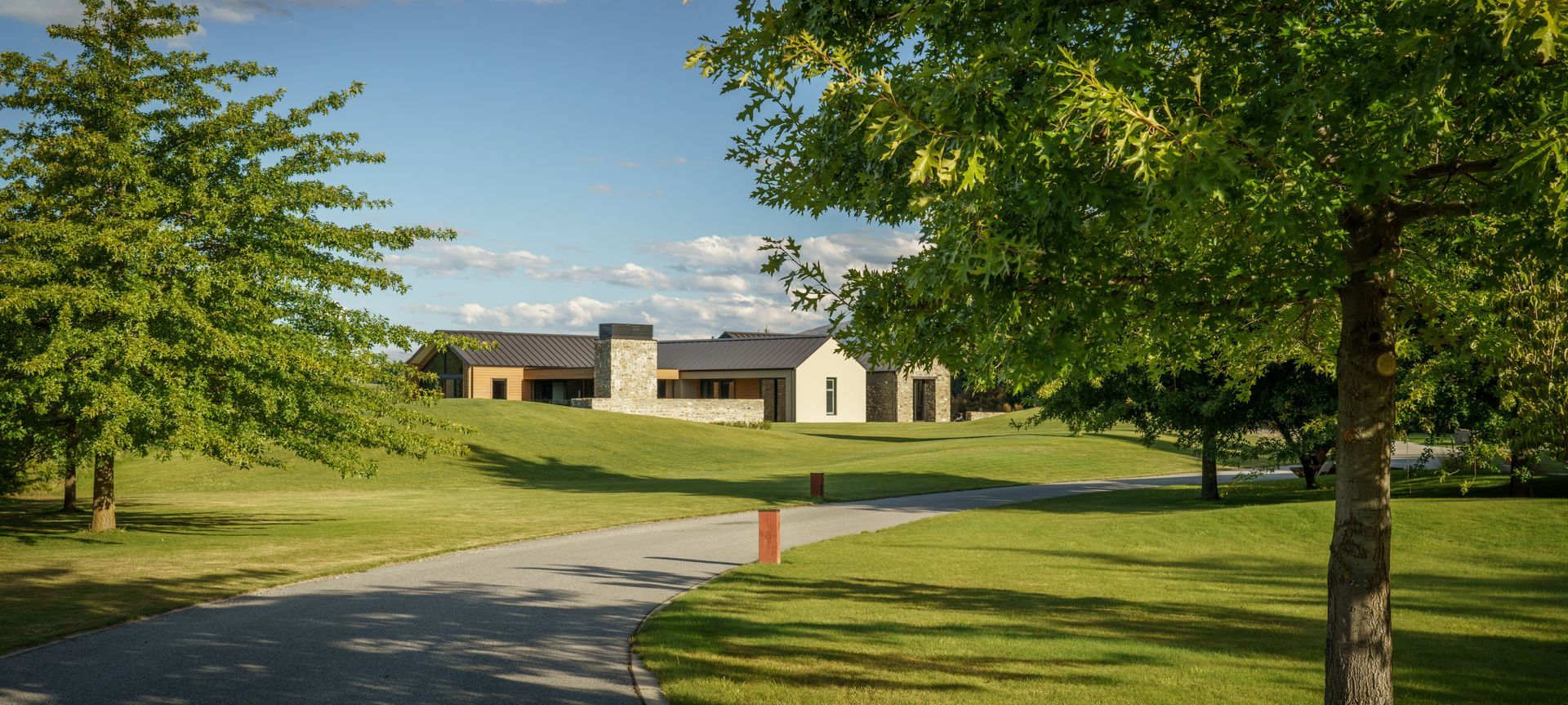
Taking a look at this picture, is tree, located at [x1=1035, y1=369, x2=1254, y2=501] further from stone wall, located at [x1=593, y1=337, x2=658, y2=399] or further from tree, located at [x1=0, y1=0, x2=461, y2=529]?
stone wall, located at [x1=593, y1=337, x2=658, y2=399]

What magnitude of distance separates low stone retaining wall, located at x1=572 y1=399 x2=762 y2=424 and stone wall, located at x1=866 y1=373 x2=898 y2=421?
439 inches

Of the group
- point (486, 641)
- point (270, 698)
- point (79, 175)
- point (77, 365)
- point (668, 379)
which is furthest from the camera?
point (668, 379)

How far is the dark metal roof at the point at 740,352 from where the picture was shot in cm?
6469

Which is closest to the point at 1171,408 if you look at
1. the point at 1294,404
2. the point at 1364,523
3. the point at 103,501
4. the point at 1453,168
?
the point at 1294,404

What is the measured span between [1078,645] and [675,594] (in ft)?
16.0

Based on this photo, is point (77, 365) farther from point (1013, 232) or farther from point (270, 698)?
point (1013, 232)

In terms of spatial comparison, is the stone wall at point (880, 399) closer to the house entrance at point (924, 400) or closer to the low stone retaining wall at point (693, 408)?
the house entrance at point (924, 400)

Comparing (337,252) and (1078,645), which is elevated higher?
(337,252)

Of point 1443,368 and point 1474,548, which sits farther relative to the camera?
point 1474,548

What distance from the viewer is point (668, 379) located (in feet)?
229

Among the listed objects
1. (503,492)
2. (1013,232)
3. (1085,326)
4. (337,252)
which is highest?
(337,252)

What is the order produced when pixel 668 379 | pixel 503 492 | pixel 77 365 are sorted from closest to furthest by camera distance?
pixel 77 365 → pixel 503 492 → pixel 668 379

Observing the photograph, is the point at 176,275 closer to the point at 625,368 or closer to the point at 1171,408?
the point at 1171,408

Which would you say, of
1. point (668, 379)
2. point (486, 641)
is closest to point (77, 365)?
point (486, 641)
